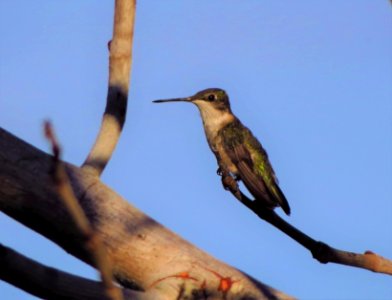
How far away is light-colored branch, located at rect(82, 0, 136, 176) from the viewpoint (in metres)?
4.73

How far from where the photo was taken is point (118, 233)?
13.4 feet

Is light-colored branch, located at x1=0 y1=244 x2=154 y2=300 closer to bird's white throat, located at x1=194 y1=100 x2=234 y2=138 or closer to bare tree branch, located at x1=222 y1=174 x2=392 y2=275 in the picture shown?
bare tree branch, located at x1=222 y1=174 x2=392 y2=275

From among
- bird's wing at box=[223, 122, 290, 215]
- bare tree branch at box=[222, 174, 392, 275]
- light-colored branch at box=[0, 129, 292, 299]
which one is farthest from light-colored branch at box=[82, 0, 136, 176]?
bird's wing at box=[223, 122, 290, 215]

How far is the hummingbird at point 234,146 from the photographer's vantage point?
777cm

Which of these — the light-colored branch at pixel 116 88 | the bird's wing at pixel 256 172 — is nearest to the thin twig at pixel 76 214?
the light-colored branch at pixel 116 88

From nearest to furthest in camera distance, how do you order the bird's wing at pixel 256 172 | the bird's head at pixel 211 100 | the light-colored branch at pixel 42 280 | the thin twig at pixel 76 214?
the thin twig at pixel 76 214 < the light-colored branch at pixel 42 280 < the bird's wing at pixel 256 172 < the bird's head at pixel 211 100

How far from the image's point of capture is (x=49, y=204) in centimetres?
397

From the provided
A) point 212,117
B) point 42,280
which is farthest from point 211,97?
point 42,280

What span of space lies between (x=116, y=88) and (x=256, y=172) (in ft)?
11.0

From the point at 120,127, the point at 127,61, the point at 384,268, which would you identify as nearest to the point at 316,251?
the point at 384,268

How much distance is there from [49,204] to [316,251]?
151 centimetres

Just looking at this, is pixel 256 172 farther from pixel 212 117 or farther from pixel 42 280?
pixel 42 280

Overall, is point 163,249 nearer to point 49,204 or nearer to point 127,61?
point 49,204

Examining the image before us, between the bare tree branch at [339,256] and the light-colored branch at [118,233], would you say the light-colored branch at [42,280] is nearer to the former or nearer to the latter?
the light-colored branch at [118,233]
